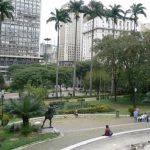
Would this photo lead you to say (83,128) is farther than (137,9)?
No

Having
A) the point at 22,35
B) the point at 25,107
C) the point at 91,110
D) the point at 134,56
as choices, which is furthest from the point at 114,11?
the point at 22,35

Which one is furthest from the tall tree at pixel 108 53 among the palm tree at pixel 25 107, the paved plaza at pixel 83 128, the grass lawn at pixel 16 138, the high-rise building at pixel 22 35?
the high-rise building at pixel 22 35

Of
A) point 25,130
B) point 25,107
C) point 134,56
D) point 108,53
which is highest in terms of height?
point 108,53

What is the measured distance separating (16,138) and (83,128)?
6719mm

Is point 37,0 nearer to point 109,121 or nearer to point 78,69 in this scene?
point 78,69

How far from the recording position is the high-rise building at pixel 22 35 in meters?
169

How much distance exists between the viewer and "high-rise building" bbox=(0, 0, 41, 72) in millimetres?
168875

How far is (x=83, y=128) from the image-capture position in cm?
2914

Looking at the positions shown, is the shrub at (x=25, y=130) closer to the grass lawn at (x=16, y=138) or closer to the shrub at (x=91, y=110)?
the grass lawn at (x=16, y=138)

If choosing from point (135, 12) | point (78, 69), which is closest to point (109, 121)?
point (135, 12)

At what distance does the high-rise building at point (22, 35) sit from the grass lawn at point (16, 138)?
14536cm

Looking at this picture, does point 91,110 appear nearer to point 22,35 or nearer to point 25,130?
point 25,130

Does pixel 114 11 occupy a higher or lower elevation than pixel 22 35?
lower

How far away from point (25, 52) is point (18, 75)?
9887 cm
